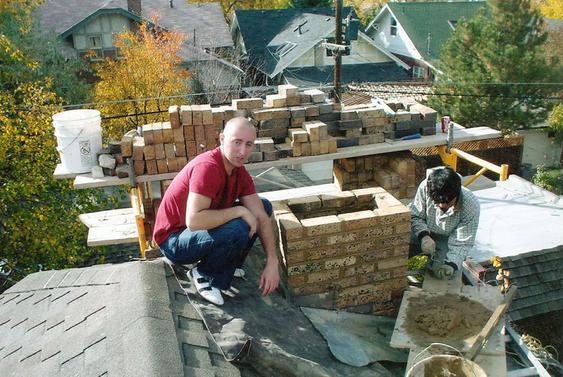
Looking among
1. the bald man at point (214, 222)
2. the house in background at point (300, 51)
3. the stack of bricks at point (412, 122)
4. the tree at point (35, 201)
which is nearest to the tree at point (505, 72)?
the house in background at point (300, 51)

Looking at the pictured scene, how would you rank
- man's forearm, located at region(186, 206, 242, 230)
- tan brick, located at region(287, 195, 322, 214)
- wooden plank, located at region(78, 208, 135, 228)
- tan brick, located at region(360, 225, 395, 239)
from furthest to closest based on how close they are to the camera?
wooden plank, located at region(78, 208, 135, 228) → tan brick, located at region(287, 195, 322, 214) → tan brick, located at region(360, 225, 395, 239) → man's forearm, located at region(186, 206, 242, 230)

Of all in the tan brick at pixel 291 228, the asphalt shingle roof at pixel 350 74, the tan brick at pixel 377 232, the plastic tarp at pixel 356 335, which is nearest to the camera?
the plastic tarp at pixel 356 335

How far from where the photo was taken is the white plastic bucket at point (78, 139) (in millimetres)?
6074

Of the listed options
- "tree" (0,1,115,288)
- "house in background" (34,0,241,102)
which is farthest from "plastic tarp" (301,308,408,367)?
"house in background" (34,0,241,102)

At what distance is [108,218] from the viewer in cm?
692

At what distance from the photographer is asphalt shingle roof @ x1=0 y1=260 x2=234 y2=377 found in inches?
107

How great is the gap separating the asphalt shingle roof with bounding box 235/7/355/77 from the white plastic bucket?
19821 millimetres

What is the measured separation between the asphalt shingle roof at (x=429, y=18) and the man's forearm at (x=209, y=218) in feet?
97.8

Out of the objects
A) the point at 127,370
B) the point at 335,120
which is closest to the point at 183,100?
the point at 335,120

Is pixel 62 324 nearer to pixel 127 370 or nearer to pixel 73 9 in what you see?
pixel 127 370

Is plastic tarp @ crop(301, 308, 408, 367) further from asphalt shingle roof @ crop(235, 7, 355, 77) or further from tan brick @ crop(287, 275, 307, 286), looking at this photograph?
asphalt shingle roof @ crop(235, 7, 355, 77)

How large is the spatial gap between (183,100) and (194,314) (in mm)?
18651

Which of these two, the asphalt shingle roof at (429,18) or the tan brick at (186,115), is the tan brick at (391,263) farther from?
the asphalt shingle roof at (429,18)

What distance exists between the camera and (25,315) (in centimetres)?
357
